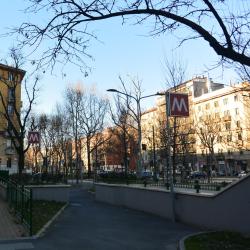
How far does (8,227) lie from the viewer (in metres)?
15.0

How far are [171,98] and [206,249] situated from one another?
7.54m

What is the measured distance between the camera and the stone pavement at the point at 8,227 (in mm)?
13341

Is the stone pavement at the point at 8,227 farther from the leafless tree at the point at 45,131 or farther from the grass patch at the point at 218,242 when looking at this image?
the leafless tree at the point at 45,131

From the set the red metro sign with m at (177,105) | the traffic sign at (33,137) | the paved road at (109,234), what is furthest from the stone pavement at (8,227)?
the red metro sign with m at (177,105)

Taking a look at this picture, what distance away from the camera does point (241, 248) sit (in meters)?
10.7

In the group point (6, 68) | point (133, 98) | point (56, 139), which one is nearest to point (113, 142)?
point (56, 139)

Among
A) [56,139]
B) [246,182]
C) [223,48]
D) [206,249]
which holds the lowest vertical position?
[206,249]

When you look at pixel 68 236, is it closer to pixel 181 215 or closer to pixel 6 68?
pixel 181 215

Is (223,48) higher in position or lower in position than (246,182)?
higher

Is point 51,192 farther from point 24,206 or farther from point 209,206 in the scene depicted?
point 209,206

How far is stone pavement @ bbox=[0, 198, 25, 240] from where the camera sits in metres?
13.3

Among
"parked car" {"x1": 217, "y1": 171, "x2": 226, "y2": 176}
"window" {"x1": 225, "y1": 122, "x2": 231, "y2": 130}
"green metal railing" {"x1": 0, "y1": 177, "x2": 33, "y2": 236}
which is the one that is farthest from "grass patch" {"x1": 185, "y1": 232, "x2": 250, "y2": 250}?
"parked car" {"x1": 217, "y1": 171, "x2": 226, "y2": 176}

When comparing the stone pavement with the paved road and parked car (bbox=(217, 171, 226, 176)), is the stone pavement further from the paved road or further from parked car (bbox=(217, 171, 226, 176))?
parked car (bbox=(217, 171, 226, 176))

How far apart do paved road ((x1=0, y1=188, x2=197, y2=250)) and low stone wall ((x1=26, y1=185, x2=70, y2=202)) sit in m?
7.99
